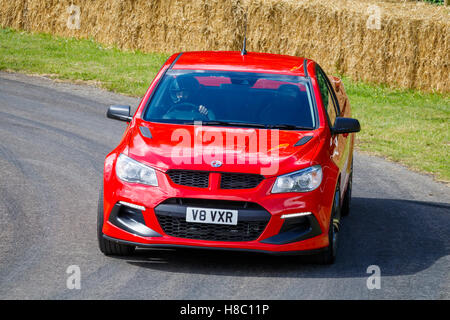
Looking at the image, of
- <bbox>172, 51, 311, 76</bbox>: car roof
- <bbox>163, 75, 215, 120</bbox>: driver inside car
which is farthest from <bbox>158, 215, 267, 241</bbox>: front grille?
<bbox>172, 51, 311, 76</bbox>: car roof

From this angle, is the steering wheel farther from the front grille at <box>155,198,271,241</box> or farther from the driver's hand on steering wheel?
the front grille at <box>155,198,271,241</box>

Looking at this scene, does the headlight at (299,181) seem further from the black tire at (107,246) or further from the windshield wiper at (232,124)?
the black tire at (107,246)

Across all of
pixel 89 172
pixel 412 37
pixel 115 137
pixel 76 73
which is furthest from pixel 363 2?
pixel 89 172

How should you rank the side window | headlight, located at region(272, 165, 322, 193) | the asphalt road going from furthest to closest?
1. the side window
2. headlight, located at region(272, 165, 322, 193)
3. the asphalt road

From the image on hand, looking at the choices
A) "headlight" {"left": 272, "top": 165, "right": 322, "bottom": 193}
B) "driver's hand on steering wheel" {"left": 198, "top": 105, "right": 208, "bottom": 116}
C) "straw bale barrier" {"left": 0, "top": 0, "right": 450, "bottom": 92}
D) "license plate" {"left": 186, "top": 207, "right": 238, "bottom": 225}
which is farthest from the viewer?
"straw bale barrier" {"left": 0, "top": 0, "right": 450, "bottom": 92}

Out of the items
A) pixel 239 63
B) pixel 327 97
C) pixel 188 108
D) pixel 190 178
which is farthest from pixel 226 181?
pixel 327 97

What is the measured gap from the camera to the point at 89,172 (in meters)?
11.1

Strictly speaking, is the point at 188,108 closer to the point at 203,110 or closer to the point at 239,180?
the point at 203,110

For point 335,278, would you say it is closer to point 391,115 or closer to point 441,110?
point 391,115

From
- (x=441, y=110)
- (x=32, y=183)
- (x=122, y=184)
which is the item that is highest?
(x=122, y=184)

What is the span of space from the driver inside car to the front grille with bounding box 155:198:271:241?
1316mm

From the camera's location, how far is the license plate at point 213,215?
6.98 m

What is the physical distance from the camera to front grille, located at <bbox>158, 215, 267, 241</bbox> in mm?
7047

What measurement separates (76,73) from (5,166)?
9501 mm
